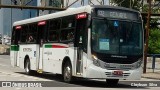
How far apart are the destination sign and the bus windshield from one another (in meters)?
0.23

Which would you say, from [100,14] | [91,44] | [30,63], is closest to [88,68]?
[91,44]

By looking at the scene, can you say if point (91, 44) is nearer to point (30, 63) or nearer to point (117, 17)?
point (117, 17)

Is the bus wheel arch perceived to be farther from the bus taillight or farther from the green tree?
the green tree

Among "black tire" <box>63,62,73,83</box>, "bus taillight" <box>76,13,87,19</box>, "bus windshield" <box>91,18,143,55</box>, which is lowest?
"black tire" <box>63,62,73,83</box>

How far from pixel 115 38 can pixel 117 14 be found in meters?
1.05

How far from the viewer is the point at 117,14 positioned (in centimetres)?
1909

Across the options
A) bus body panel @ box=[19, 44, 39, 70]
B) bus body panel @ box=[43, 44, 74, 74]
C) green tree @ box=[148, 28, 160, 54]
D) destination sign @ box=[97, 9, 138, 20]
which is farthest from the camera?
green tree @ box=[148, 28, 160, 54]

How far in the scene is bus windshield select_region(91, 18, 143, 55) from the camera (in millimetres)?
18484

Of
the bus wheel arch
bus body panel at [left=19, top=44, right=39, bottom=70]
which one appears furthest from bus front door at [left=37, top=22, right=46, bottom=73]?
the bus wheel arch

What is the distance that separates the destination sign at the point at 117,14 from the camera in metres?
18.9

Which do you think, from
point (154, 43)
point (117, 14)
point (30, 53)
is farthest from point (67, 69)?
point (154, 43)

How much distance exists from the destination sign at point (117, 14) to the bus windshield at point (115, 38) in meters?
0.23

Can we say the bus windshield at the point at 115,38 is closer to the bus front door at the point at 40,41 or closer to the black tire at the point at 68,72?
the black tire at the point at 68,72

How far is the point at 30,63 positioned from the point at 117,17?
316 inches
